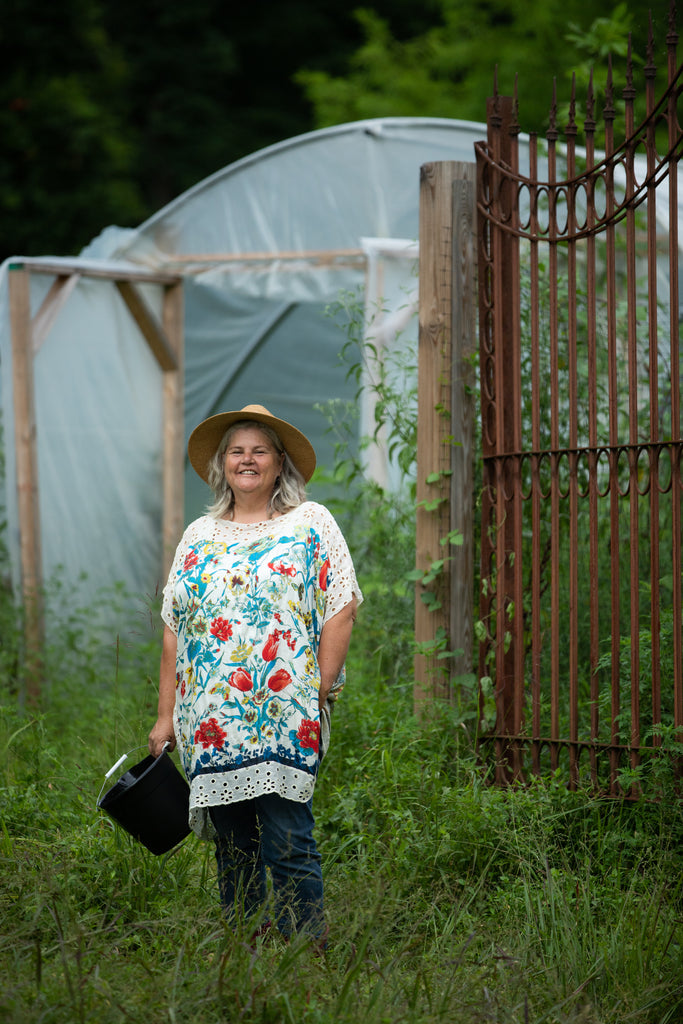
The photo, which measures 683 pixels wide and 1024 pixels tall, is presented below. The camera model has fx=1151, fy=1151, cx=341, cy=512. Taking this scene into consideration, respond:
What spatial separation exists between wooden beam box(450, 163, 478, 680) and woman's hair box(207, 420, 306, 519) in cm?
85

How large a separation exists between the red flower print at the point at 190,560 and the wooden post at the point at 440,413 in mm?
1143

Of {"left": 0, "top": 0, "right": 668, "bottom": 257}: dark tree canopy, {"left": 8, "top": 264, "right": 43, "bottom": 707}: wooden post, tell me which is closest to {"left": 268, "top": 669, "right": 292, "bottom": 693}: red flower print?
{"left": 8, "top": 264, "right": 43, "bottom": 707}: wooden post

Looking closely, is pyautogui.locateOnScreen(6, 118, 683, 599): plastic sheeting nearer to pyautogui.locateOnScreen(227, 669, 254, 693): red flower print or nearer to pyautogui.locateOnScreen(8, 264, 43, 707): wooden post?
pyautogui.locateOnScreen(8, 264, 43, 707): wooden post

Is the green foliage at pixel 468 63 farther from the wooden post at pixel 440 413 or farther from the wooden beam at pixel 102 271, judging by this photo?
the wooden post at pixel 440 413

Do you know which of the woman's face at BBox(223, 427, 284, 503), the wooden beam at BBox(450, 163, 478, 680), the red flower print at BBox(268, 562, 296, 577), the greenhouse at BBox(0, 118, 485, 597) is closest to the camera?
the red flower print at BBox(268, 562, 296, 577)

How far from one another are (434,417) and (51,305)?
373 cm

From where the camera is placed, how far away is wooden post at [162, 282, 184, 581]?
27.2ft

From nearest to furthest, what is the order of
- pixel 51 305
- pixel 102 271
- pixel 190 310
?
pixel 51 305, pixel 102 271, pixel 190 310

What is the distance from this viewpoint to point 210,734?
11.1 feet

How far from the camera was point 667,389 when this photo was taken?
17.2 ft

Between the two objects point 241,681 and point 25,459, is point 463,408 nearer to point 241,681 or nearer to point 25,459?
point 241,681

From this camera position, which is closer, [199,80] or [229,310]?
[229,310]

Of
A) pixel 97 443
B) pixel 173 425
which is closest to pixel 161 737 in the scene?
pixel 97 443

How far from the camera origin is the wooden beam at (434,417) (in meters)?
4.42
